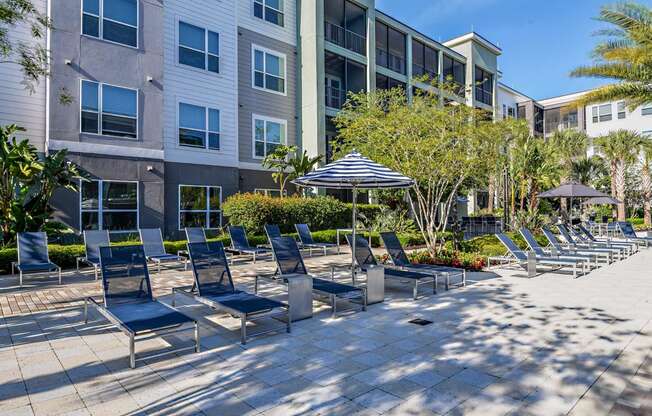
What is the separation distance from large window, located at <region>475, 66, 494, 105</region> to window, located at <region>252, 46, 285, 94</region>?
2021cm

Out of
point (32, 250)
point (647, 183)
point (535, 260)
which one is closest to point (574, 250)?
point (535, 260)

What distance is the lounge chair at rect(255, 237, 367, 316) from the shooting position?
713 cm

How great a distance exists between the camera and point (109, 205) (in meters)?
15.4

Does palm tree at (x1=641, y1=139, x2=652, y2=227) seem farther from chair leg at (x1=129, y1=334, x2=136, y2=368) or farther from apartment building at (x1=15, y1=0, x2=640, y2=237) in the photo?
chair leg at (x1=129, y1=334, x2=136, y2=368)

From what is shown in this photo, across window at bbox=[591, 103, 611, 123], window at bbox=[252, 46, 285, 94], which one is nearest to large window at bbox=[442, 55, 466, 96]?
window at bbox=[252, 46, 285, 94]

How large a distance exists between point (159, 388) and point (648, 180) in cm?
3770

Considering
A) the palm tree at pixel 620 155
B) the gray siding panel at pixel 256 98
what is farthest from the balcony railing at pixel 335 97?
the palm tree at pixel 620 155

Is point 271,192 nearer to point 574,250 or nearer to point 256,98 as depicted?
point 256,98

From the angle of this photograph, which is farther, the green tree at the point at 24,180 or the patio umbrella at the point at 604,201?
the patio umbrella at the point at 604,201

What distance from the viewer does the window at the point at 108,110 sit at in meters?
15.0

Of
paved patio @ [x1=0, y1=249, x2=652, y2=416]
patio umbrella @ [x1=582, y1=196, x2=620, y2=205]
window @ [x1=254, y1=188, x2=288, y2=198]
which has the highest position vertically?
window @ [x1=254, y1=188, x2=288, y2=198]

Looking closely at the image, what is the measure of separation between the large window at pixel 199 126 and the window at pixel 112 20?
10.8 ft

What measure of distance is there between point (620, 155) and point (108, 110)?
3390 centimetres

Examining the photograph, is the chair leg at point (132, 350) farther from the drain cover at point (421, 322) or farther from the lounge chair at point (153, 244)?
the lounge chair at point (153, 244)
